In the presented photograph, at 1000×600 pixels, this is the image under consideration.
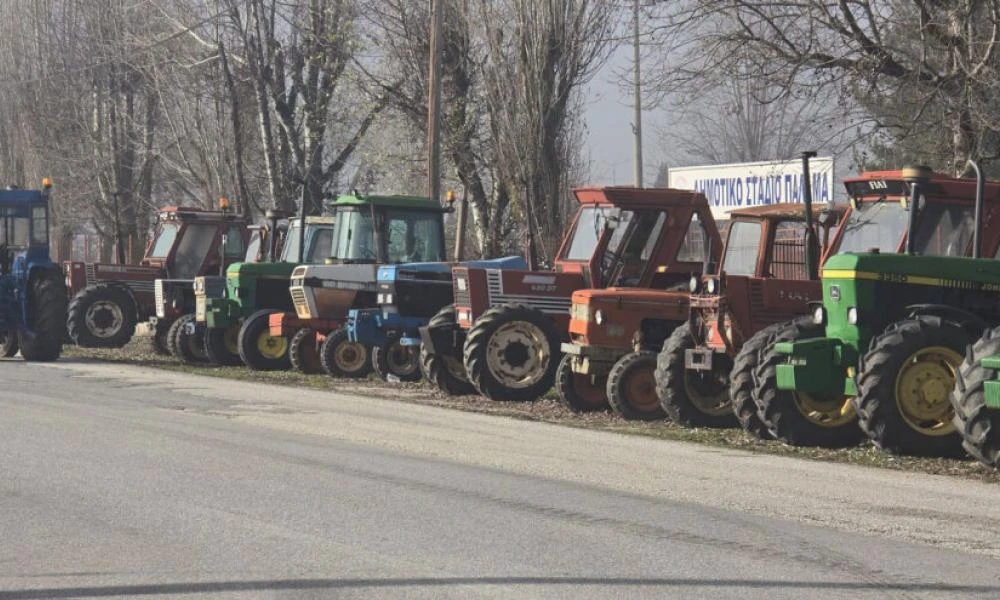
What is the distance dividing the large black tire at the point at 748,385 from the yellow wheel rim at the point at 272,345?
43.1ft

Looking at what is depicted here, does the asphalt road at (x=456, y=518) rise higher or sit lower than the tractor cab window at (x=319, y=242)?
lower

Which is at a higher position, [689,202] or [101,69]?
[101,69]

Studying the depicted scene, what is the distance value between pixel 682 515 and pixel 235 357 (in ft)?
62.9

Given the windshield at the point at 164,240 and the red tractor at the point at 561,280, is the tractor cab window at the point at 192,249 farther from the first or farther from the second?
the red tractor at the point at 561,280

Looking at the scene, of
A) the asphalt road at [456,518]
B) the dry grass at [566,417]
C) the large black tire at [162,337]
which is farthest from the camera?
the large black tire at [162,337]

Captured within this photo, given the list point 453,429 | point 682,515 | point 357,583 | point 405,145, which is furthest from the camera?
point 405,145

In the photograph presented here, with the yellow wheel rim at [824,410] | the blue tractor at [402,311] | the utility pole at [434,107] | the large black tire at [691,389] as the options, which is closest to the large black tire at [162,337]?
the utility pole at [434,107]

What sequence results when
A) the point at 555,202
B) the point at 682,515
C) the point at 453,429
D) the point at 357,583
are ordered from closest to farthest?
the point at 357,583 → the point at 682,515 → the point at 453,429 → the point at 555,202

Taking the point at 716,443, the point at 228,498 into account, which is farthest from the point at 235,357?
the point at 228,498

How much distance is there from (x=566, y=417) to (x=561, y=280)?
2339 millimetres

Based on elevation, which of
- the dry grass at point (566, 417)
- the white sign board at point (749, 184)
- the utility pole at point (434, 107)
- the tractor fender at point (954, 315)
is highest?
the utility pole at point (434, 107)

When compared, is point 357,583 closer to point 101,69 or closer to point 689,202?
point 689,202

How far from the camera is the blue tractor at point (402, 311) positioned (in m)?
23.6

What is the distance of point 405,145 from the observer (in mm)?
38625
